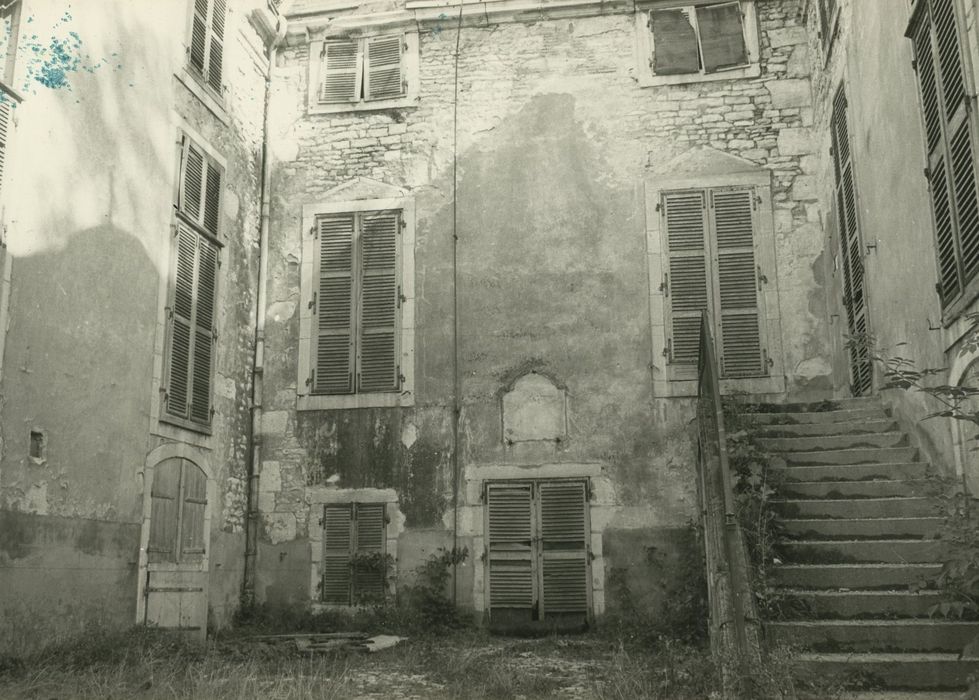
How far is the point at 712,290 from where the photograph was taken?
29.0ft

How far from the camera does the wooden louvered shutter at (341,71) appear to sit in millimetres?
9875

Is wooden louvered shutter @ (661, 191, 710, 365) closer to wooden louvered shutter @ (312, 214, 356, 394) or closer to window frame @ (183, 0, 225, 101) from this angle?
wooden louvered shutter @ (312, 214, 356, 394)

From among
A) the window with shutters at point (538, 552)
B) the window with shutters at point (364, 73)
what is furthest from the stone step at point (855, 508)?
the window with shutters at point (364, 73)

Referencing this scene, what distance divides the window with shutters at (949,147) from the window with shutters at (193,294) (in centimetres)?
569

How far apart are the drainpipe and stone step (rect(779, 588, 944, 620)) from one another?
5.37 m

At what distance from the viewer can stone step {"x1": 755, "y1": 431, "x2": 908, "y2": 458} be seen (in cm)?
646

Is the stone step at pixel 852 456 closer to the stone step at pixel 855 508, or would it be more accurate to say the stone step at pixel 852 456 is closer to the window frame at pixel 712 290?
the stone step at pixel 855 508

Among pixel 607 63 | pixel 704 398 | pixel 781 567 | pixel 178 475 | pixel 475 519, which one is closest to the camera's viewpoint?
pixel 781 567

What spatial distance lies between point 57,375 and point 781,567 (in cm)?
479

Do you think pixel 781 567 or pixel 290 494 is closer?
pixel 781 567

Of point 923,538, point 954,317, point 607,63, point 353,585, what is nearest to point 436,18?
point 607,63

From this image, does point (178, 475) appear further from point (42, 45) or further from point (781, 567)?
point (781, 567)

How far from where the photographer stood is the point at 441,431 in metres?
8.91

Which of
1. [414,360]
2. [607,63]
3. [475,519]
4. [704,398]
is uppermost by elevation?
[607,63]
